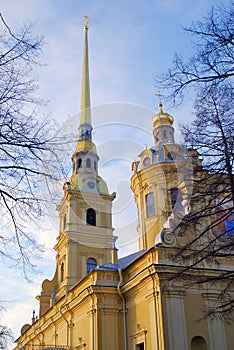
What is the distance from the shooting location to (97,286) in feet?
68.4

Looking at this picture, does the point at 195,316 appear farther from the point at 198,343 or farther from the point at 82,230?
the point at 82,230

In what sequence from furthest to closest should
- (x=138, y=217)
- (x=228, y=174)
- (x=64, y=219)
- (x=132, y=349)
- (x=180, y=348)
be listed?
(x=64, y=219)
(x=138, y=217)
(x=132, y=349)
(x=180, y=348)
(x=228, y=174)

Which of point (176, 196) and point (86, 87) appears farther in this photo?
point (86, 87)

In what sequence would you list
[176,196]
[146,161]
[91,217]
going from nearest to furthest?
[176,196], [146,161], [91,217]

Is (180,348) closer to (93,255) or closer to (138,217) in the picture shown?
(138,217)

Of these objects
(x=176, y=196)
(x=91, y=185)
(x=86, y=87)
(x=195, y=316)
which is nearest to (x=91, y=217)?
(x=91, y=185)

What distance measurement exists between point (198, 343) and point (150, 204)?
11232mm

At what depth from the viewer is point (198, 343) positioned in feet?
58.3

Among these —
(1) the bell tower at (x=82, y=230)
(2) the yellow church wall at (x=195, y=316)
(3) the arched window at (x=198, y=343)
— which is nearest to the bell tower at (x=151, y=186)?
(1) the bell tower at (x=82, y=230)

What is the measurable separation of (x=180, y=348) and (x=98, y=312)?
206 inches

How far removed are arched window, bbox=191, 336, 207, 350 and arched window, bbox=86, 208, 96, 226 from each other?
1800 cm

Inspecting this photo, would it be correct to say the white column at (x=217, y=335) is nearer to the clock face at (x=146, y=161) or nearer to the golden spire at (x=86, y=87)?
the clock face at (x=146, y=161)

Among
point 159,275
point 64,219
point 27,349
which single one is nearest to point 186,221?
point 159,275

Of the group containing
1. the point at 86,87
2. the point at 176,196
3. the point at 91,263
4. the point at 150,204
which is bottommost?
the point at 176,196
